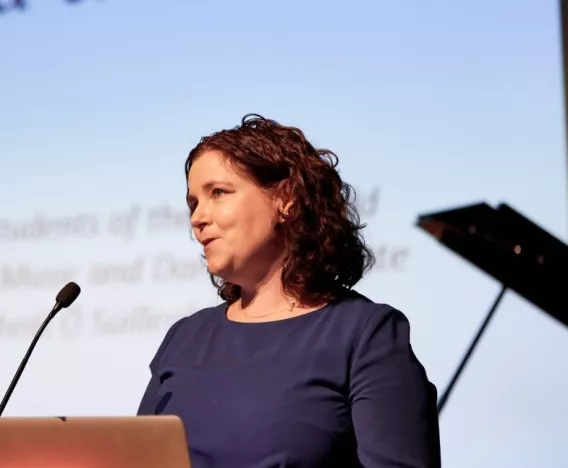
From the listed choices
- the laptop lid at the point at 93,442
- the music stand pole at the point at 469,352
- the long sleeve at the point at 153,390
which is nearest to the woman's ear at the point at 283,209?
the long sleeve at the point at 153,390

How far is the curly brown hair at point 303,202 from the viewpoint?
182cm

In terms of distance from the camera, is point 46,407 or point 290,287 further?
point 46,407

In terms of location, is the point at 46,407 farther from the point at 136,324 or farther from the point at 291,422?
the point at 291,422

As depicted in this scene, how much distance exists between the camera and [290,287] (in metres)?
1.82

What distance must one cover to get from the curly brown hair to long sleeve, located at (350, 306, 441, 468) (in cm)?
18

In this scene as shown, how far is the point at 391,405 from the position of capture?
5.26 ft

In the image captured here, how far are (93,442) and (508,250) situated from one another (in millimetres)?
1792

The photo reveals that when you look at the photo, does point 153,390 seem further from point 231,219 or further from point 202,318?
point 231,219

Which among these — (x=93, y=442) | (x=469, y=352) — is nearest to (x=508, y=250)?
(x=469, y=352)

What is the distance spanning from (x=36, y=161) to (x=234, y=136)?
1.61 metres

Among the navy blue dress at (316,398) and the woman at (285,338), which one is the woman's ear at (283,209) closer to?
the woman at (285,338)

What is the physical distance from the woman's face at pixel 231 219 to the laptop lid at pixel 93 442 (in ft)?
1.51

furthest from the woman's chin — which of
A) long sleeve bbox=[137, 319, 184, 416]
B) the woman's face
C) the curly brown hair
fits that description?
long sleeve bbox=[137, 319, 184, 416]

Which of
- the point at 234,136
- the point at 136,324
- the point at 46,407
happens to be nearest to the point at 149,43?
the point at 136,324
